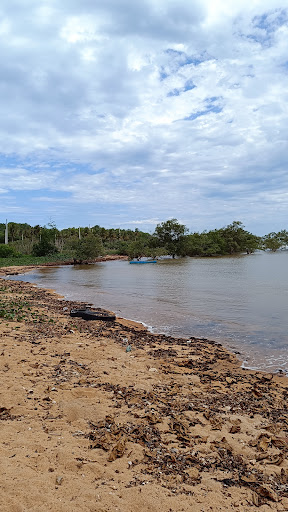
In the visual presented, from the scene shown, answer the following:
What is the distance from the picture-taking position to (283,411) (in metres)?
4.81

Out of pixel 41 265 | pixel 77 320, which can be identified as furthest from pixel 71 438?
pixel 41 265

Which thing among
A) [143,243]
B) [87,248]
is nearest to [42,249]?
[87,248]

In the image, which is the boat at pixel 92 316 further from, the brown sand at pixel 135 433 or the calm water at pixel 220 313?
the brown sand at pixel 135 433

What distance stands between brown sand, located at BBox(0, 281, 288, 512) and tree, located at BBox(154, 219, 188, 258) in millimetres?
61946

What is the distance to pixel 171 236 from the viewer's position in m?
69.6

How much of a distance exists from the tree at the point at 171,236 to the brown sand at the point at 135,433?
203ft

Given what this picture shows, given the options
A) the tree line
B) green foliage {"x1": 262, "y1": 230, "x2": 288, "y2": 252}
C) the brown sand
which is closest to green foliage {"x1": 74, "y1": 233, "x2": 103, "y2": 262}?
the tree line

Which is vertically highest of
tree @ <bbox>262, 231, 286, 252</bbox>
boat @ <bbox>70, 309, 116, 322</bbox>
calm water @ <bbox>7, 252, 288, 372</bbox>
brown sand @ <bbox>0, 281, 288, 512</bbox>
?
tree @ <bbox>262, 231, 286, 252</bbox>

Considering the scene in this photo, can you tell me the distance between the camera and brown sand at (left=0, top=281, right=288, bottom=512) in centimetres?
279

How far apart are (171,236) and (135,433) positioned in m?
66.3

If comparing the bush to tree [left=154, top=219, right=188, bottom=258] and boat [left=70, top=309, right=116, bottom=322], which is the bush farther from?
boat [left=70, top=309, right=116, bottom=322]

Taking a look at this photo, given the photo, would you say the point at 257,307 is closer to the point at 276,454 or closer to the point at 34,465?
the point at 276,454

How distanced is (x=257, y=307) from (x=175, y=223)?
54.2 meters

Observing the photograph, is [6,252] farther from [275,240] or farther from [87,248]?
[275,240]
